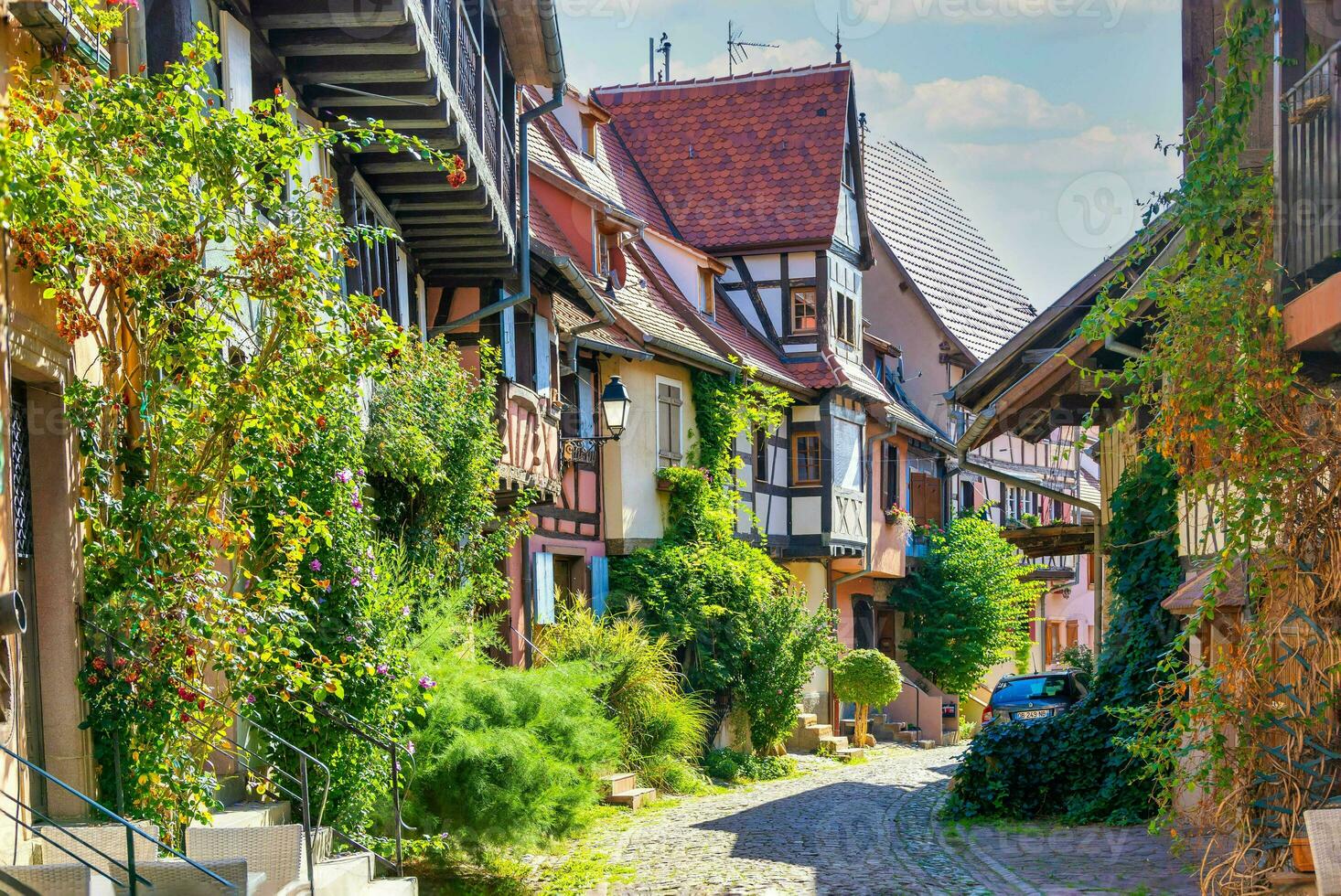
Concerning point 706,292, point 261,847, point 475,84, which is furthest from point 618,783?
point 706,292

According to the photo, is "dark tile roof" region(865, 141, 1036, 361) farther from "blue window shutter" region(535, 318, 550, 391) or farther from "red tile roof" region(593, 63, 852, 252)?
"blue window shutter" region(535, 318, 550, 391)

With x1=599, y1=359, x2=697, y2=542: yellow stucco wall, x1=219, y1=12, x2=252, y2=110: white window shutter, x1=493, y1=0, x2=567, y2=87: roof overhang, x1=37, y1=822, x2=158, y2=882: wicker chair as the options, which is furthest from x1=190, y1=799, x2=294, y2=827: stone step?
x1=599, y1=359, x2=697, y2=542: yellow stucco wall

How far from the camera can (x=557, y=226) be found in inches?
861

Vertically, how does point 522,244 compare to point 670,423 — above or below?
above

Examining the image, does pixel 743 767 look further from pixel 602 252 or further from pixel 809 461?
pixel 809 461

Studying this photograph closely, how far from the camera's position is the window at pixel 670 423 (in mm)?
22938

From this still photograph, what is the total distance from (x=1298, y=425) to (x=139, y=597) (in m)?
6.26

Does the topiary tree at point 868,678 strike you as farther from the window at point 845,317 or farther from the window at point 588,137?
the window at point 588,137

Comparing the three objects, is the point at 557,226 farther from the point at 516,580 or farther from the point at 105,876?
the point at 105,876

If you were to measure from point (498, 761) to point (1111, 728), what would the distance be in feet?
21.0

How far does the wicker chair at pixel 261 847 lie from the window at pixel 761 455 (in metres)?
19.2

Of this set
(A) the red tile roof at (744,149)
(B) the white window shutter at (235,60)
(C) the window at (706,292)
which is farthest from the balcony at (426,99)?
(A) the red tile roof at (744,149)

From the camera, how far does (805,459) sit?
27.7 meters

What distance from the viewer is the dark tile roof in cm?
3566
